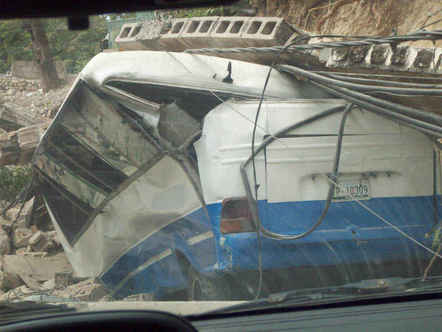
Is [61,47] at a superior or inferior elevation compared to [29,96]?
superior

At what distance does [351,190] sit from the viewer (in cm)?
330

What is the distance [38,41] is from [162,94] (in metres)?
0.84

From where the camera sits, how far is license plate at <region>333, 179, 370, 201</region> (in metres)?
3.27

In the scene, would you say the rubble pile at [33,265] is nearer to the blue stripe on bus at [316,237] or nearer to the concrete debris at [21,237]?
the concrete debris at [21,237]

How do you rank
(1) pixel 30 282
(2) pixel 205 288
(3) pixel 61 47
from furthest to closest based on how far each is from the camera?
(1) pixel 30 282, (3) pixel 61 47, (2) pixel 205 288

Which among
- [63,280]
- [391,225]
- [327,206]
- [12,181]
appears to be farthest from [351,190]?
[12,181]

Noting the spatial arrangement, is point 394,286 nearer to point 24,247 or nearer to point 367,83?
point 367,83

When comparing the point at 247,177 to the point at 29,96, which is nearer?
the point at 247,177

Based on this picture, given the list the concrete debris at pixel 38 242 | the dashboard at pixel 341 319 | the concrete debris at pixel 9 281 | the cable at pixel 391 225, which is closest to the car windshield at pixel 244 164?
the cable at pixel 391 225

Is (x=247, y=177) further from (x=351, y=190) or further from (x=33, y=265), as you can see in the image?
(x=33, y=265)

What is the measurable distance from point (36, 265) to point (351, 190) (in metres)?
2.44

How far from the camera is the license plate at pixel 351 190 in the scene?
327 centimetres

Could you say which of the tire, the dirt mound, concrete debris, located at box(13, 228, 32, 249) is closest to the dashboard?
the tire

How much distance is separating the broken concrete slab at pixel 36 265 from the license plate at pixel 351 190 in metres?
2.01
